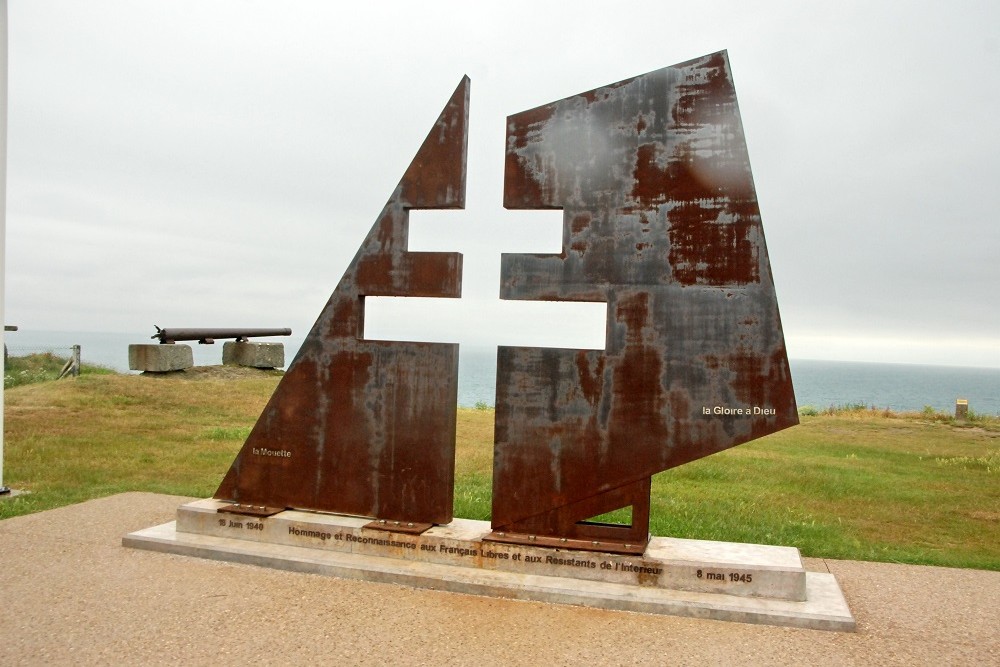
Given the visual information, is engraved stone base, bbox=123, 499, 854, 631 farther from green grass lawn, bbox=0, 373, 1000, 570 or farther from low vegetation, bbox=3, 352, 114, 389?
low vegetation, bbox=3, 352, 114, 389

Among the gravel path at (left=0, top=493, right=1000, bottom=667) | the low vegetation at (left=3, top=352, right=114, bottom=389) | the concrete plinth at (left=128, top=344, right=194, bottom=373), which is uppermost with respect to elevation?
the concrete plinth at (left=128, top=344, right=194, bottom=373)

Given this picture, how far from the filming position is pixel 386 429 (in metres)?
6.55

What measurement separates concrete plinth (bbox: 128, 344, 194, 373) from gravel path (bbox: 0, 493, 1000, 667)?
11771 millimetres

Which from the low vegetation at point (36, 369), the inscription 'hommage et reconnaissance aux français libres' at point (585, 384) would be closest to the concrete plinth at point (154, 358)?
Result: the low vegetation at point (36, 369)

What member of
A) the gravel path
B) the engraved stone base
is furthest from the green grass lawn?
the engraved stone base

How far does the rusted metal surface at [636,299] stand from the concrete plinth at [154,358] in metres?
13.6

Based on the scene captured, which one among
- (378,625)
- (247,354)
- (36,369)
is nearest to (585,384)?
(378,625)

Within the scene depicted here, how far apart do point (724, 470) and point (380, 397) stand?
626 cm

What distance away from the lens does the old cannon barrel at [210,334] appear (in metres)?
17.7

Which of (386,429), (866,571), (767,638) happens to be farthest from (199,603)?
(866,571)

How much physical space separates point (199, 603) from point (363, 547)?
50.6 inches

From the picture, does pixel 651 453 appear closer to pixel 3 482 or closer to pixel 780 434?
pixel 3 482

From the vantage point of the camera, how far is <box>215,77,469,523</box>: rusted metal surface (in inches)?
253

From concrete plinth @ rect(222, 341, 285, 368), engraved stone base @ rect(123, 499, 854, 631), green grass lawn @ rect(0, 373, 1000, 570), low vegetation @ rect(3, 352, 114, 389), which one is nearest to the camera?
engraved stone base @ rect(123, 499, 854, 631)
